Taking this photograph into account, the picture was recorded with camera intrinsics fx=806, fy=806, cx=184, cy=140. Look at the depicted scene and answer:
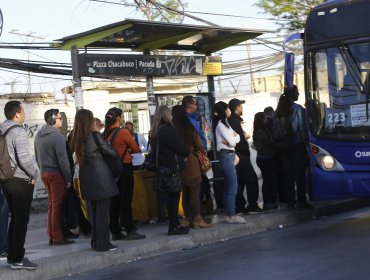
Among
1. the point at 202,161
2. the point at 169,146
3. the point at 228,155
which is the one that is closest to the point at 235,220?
the point at 228,155

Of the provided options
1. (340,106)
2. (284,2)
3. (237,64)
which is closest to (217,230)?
(340,106)

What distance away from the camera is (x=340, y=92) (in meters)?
11.0

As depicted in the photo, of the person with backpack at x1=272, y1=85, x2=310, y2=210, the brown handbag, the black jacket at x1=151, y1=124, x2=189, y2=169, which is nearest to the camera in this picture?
the black jacket at x1=151, y1=124, x2=189, y2=169

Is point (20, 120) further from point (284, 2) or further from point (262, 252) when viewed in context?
point (284, 2)

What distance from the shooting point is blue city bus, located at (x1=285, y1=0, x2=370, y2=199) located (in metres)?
10.7

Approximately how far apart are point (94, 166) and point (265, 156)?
4.51m

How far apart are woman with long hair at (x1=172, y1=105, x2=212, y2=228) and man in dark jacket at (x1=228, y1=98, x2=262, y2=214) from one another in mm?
1323

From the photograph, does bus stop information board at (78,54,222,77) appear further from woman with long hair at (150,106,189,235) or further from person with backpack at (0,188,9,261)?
person with backpack at (0,188,9,261)

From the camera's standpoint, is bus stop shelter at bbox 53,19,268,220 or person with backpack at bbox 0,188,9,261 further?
bus stop shelter at bbox 53,19,268,220

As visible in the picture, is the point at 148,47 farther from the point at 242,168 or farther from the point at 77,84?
the point at 242,168

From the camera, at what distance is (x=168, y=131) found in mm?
10492

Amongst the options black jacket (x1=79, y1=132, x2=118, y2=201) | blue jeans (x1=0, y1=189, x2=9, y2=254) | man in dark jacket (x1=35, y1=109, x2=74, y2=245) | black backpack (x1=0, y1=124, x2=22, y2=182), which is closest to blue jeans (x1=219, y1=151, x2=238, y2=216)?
man in dark jacket (x1=35, y1=109, x2=74, y2=245)

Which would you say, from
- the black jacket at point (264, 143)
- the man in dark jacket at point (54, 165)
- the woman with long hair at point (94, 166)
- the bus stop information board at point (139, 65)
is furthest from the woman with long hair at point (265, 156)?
the woman with long hair at point (94, 166)

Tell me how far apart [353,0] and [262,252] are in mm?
3810
